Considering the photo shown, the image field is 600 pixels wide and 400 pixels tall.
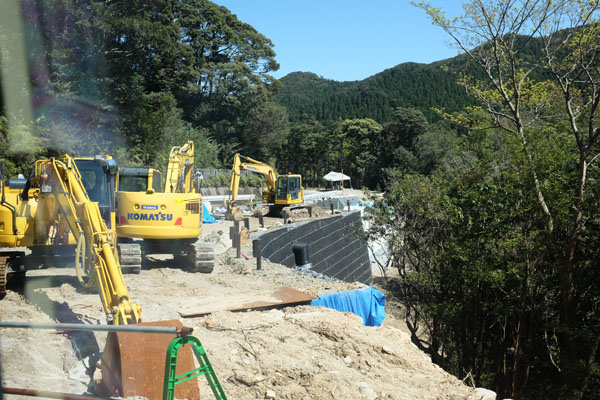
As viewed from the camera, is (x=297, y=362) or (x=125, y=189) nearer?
(x=297, y=362)

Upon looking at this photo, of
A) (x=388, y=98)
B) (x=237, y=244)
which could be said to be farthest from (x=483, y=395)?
(x=388, y=98)

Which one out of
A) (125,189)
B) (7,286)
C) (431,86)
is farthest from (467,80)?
(431,86)

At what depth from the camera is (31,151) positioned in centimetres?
2433

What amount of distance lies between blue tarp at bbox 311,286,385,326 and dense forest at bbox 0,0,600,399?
213cm

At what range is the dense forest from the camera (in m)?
11.6

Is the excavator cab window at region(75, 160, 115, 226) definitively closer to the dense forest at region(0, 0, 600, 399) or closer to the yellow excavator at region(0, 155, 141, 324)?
the yellow excavator at region(0, 155, 141, 324)

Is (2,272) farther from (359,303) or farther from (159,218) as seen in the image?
(359,303)

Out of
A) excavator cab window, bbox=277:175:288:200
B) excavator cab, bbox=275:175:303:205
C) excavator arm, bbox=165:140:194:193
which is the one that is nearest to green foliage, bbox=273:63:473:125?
excavator cab, bbox=275:175:303:205

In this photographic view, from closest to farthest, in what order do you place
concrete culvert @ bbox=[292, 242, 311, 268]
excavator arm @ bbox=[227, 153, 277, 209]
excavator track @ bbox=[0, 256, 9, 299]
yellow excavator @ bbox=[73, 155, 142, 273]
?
excavator track @ bbox=[0, 256, 9, 299] < yellow excavator @ bbox=[73, 155, 142, 273] < concrete culvert @ bbox=[292, 242, 311, 268] < excavator arm @ bbox=[227, 153, 277, 209]

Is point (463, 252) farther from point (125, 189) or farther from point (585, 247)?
point (125, 189)

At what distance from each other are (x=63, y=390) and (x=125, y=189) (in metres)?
7.66

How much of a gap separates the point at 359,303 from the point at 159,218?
4.78m

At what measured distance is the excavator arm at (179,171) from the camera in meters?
14.0

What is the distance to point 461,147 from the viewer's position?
32.3 m
